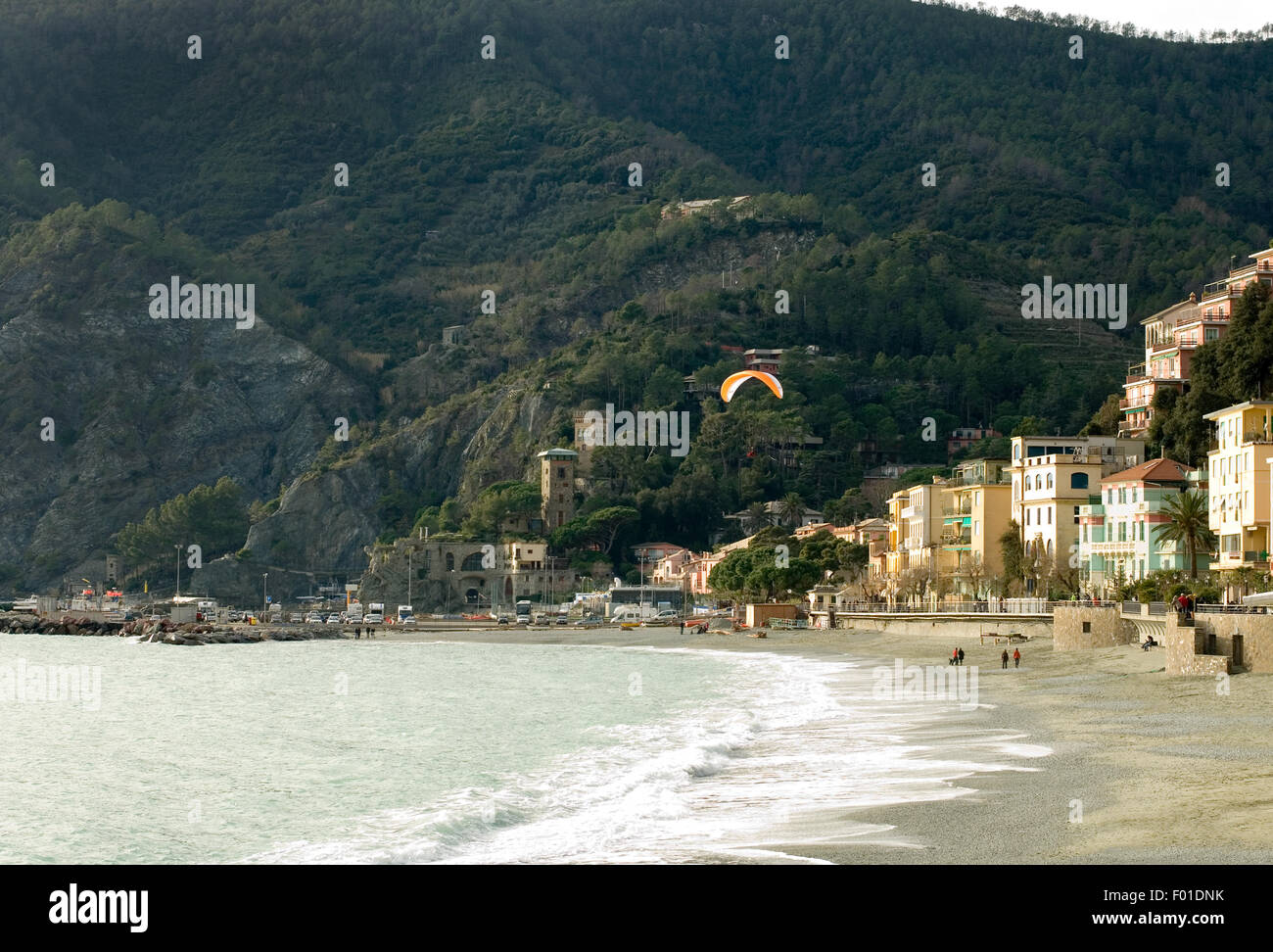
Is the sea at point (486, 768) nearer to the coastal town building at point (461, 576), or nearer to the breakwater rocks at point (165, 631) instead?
the breakwater rocks at point (165, 631)

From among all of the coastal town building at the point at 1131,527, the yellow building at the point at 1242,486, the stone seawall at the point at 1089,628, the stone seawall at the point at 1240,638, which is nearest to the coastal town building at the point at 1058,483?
the coastal town building at the point at 1131,527

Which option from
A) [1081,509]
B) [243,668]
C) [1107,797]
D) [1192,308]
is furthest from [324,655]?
[1107,797]

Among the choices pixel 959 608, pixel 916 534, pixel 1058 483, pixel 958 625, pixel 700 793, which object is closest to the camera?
pixel 700 793

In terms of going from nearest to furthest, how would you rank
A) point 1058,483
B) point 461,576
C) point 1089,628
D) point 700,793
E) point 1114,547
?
point 700,793
point 1089,628
point 1114,547
point 1058,483
point 461,576

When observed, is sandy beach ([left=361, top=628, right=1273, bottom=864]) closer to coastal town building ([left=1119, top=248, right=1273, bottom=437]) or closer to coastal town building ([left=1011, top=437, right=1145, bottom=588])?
coastal town building ([left=1011, top=437, right=1145, bottom=588])

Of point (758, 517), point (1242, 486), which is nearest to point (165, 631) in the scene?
point (758, 517)

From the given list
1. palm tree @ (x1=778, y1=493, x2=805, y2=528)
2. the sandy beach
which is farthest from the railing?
palm tree @ (x1=778, y1=493, x2=805, y2=528)

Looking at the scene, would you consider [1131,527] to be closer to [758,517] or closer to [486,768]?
[486,768]
